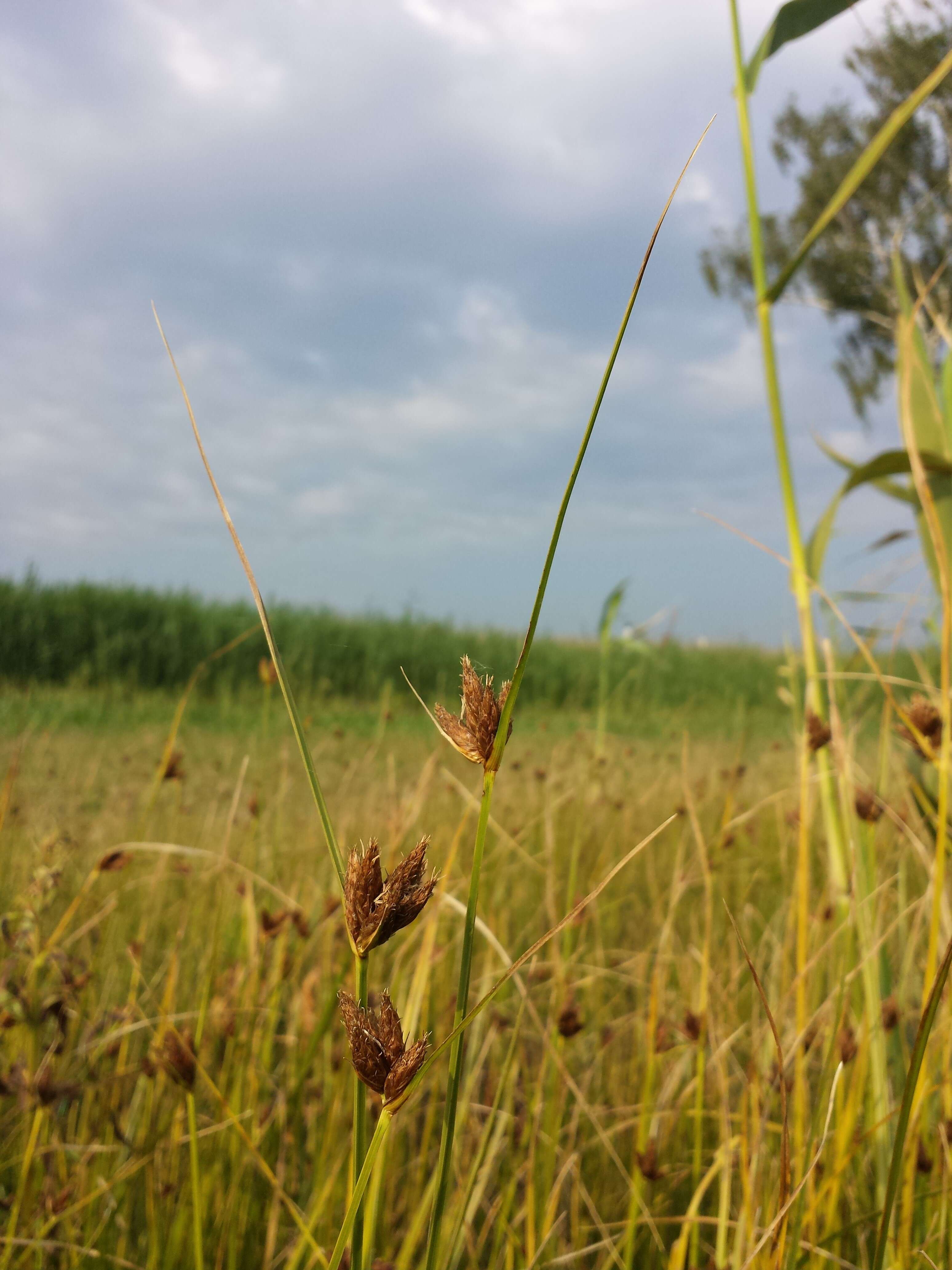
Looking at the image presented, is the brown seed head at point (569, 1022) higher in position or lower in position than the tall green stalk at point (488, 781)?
lower

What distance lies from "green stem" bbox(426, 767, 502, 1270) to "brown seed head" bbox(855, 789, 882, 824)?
57 centimetres

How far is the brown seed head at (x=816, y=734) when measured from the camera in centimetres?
70

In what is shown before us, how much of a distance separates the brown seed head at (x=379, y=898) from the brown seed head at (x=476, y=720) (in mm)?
34

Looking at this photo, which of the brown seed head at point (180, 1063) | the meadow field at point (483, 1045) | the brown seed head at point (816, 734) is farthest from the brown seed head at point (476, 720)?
the brown seed head at point (816, 734)

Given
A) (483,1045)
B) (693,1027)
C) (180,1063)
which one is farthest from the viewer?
(483,1045)

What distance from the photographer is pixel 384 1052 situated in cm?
26

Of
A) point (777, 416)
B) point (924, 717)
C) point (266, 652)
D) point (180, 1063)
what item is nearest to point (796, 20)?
point (777, 416)

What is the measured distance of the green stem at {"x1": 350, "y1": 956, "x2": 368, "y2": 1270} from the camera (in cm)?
27

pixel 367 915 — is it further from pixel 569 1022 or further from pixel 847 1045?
pixel 847 1045

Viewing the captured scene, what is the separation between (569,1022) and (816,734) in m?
0.32

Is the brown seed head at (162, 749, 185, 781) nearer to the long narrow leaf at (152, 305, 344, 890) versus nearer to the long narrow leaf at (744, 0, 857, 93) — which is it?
the long narrow leaf at (152, 305, 344, 890)

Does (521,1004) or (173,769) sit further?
(173,769)

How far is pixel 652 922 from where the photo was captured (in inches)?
75.2

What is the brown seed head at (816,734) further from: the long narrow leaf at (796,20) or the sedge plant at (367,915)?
the long narrow leaf at (796,20)
